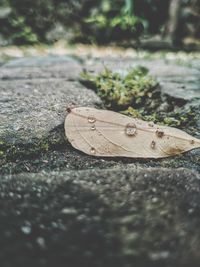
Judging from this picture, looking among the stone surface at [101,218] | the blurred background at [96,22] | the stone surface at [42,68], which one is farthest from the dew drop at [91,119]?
the blurred background at [96,22]

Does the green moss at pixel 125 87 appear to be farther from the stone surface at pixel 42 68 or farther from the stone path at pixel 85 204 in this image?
the stone path at pixel 85 204

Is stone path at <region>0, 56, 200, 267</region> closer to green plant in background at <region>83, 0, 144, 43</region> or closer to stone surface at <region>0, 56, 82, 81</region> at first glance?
stone surface at <region>0, 56, 82, 81</region>

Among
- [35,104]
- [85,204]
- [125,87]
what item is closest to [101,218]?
[85,204]

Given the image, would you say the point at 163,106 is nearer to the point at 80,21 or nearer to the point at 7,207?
the point at 7,207

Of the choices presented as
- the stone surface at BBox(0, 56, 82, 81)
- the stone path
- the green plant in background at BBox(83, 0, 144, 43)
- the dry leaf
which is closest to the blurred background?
the green plant in background at BBox(83, 0, 144, 43)

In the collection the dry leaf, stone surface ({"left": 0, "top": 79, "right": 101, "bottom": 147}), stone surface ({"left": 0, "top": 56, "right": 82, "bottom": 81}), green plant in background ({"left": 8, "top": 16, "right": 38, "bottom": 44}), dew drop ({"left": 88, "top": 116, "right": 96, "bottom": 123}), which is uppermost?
dew drop ({"left": 88, "top": 116, "right": 96, "bottom": 123})

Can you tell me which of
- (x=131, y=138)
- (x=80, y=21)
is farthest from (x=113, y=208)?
(x=80, y=21)
